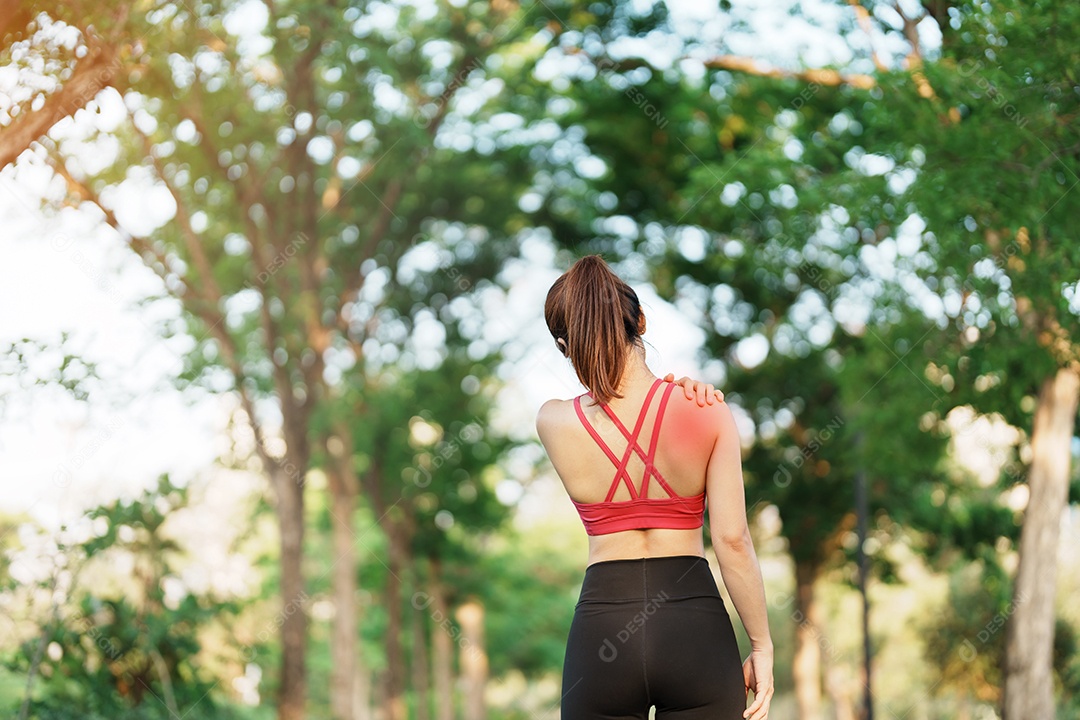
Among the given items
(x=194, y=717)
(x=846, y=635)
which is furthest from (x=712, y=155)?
(x=846, y=635)

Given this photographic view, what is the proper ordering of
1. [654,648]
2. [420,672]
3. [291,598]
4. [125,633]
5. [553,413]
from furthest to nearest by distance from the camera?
[420,672], [291,598], [125,633], [553,413], [654,648]

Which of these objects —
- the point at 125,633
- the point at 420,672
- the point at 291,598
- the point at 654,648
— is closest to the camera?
the point at 654,648

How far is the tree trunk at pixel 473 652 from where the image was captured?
88.6 feet

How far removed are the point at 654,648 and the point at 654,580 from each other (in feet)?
0.53

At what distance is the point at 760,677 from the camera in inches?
114

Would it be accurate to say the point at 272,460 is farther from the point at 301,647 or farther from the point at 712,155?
the point at 712,155

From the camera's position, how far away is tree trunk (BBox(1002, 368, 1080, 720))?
1157 centimetres

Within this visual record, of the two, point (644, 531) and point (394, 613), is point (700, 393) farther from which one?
point (394, 613)

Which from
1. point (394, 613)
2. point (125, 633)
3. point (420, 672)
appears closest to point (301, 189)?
point (125, 633)

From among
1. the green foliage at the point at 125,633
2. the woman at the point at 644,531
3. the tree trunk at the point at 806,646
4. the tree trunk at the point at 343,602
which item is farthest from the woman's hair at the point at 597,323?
the tree trunk at the point at 806,646

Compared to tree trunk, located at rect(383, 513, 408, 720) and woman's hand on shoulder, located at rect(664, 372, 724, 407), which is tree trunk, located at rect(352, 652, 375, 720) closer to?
tree trunk, located at rect(383, 513, 408, 720)

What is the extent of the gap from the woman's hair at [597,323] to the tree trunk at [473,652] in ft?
73.9

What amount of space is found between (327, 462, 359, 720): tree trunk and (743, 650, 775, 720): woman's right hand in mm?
16406

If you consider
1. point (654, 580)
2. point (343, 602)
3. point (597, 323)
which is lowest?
point (343, 602)
